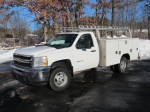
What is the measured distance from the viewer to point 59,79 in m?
6.06

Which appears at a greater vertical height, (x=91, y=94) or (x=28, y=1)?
(x=28, y=1)

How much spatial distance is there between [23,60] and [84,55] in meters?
2.23

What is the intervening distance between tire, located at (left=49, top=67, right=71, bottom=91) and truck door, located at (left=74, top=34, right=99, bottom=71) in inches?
20.8

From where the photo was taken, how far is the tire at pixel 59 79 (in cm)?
586

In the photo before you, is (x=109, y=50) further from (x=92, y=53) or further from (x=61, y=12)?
(x=61, y=12)

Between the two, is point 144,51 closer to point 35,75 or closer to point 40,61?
point 40,61

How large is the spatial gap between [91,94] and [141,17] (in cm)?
2918

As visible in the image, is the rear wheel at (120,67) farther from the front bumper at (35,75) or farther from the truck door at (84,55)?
the front bumper at (35,75)

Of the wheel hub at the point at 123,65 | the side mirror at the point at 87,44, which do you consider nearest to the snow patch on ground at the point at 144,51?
the wheel hub at the point at 123,65

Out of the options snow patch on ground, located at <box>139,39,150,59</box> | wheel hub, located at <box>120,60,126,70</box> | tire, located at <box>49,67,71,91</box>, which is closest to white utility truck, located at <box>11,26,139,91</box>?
tire, located at <box>49,67,71,91</box>

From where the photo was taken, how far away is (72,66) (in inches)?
252

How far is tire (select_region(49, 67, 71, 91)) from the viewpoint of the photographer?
5859mm

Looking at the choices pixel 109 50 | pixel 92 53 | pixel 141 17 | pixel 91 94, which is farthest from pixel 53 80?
pixel 141 17

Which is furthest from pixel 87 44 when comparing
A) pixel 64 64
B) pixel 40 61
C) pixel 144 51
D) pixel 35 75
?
pixel 144 51
